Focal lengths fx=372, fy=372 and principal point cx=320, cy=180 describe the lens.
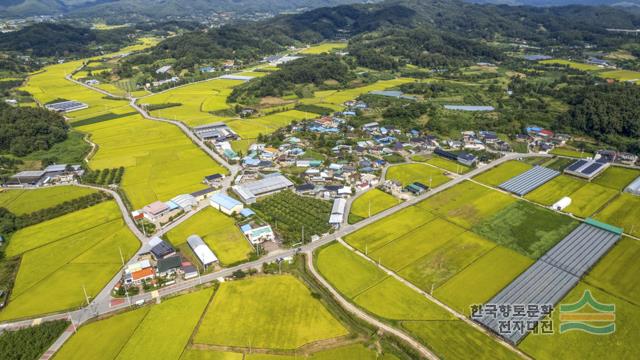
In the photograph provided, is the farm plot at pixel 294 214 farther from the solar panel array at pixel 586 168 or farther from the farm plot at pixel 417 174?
the solar panel array at pixel 586 168

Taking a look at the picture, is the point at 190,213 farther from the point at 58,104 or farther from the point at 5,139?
the point at 58,104

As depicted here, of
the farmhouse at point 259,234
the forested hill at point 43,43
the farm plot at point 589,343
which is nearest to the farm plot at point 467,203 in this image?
the farm plot at point 589,343

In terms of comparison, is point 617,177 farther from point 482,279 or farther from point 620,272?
point 482,279

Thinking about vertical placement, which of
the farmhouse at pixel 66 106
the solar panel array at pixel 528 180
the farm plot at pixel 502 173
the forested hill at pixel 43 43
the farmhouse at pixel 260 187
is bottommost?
the farm plot at pixel 502 173

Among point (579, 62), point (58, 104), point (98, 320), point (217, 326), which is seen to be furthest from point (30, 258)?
point (579, 62)

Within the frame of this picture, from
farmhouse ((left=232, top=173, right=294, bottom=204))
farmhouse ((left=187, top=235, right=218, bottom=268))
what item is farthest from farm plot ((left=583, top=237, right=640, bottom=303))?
farmhouse ((left=232, top=173, right=294, bottom=204))

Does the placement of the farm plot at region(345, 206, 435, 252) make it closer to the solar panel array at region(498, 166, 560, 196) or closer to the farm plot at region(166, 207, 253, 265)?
the farm plot at region(166, 207, 253, 265)
